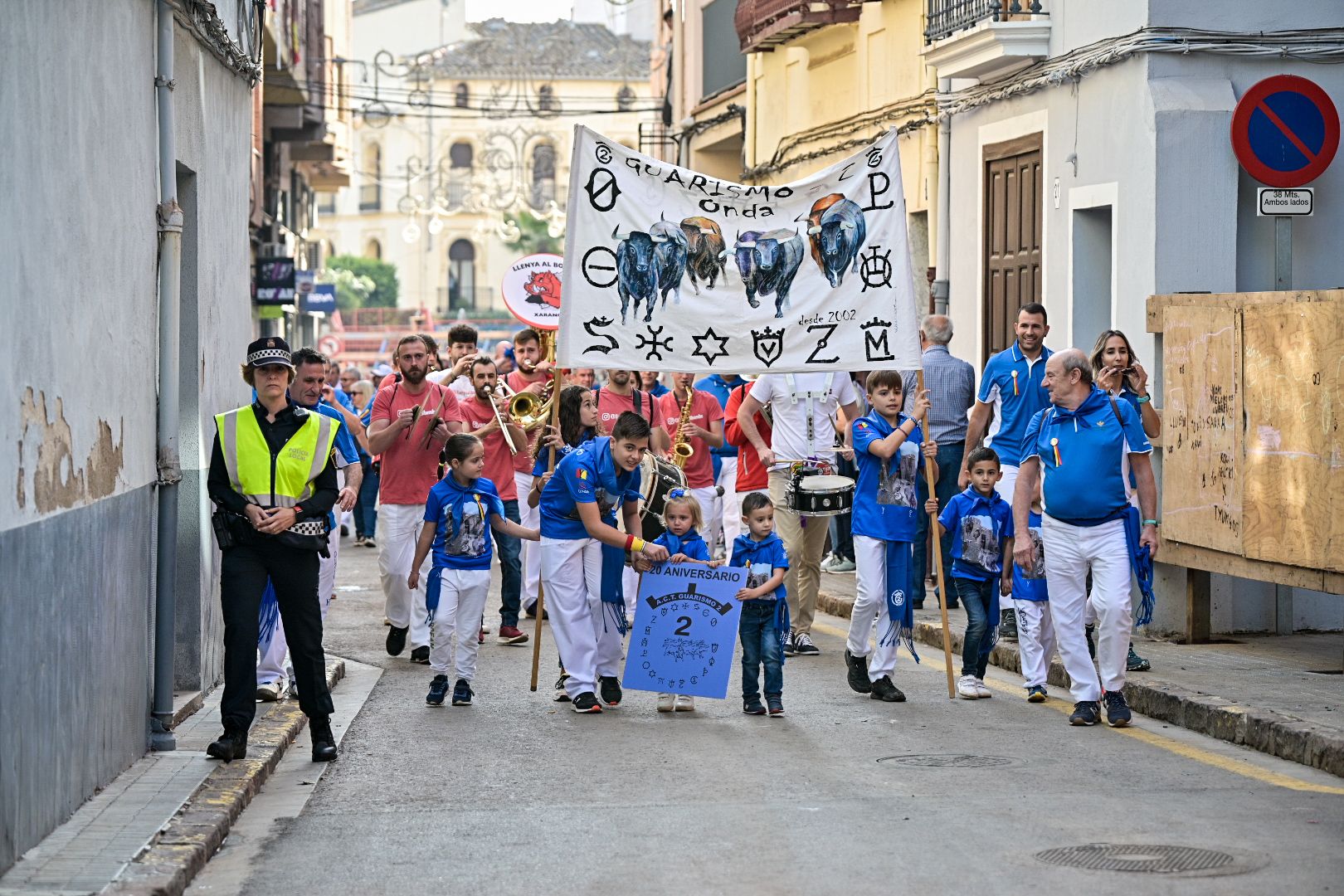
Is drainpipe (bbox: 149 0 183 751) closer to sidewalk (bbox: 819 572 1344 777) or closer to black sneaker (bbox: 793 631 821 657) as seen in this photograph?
black sneaker (bbox: 793 631 821 657)

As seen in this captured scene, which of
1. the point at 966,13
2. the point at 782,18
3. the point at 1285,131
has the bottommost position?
the point at 1285,131

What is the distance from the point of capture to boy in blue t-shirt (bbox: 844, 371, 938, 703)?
35.3 ft

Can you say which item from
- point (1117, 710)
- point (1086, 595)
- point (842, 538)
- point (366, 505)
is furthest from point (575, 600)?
point (366, 505)

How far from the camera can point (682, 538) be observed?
34.8 feet

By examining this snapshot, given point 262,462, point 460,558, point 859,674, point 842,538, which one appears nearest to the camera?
point 262,462

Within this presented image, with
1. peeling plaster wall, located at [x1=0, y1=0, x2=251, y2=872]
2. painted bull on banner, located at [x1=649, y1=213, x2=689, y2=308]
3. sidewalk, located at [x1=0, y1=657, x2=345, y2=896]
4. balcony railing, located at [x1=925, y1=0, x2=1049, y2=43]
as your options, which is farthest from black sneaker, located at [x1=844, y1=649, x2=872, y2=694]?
balcony railing, located at [x1=925, y1=0, x2=1049, y2=43]

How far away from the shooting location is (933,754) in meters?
9.12

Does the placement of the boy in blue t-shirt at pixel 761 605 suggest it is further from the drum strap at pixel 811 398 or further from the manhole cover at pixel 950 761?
the drum strap at pixel 811 398

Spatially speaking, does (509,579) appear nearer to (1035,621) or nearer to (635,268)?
(635,268)

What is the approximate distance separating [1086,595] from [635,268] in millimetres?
2934

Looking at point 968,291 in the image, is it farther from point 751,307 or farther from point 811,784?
point 811,784

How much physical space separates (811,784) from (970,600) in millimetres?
2707

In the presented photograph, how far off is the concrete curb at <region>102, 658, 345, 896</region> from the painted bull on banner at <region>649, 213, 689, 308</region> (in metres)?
2.99

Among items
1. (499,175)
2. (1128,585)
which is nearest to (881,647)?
(1128,585)
